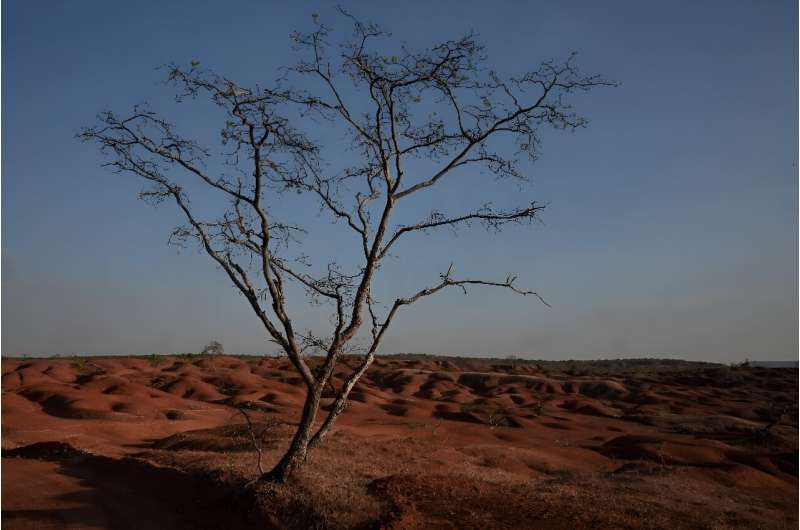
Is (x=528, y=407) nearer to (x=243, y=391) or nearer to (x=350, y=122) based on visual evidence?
(x=243, y=391)

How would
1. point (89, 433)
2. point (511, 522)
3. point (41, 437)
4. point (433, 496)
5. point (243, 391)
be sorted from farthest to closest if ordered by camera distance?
point (243, 391)
point (89, 433)
point (41, 437)
point (433, 496)
point (511, 522)

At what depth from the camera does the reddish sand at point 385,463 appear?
7.68m

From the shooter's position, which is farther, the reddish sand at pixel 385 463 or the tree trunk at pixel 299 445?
the tree trunk at pixel 299 445

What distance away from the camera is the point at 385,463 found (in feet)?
39.0

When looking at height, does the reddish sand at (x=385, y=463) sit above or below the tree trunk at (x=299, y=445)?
below

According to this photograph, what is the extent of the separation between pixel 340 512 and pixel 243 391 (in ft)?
82.0

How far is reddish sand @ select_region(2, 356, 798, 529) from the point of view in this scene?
7680 millimetres

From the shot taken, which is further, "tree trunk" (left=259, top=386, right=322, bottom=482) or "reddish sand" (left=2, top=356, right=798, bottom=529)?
"tree trunk" (left=259, top=386, right=322, bottom=482)

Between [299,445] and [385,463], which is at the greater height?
[299,445]

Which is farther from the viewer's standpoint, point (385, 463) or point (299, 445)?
point (385, 463)

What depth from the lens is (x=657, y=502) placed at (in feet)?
29.4

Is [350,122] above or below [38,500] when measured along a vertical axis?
above

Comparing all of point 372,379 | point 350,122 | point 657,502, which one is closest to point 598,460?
point 657,502

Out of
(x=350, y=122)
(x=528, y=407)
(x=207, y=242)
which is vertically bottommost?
(x=528, y=407)
